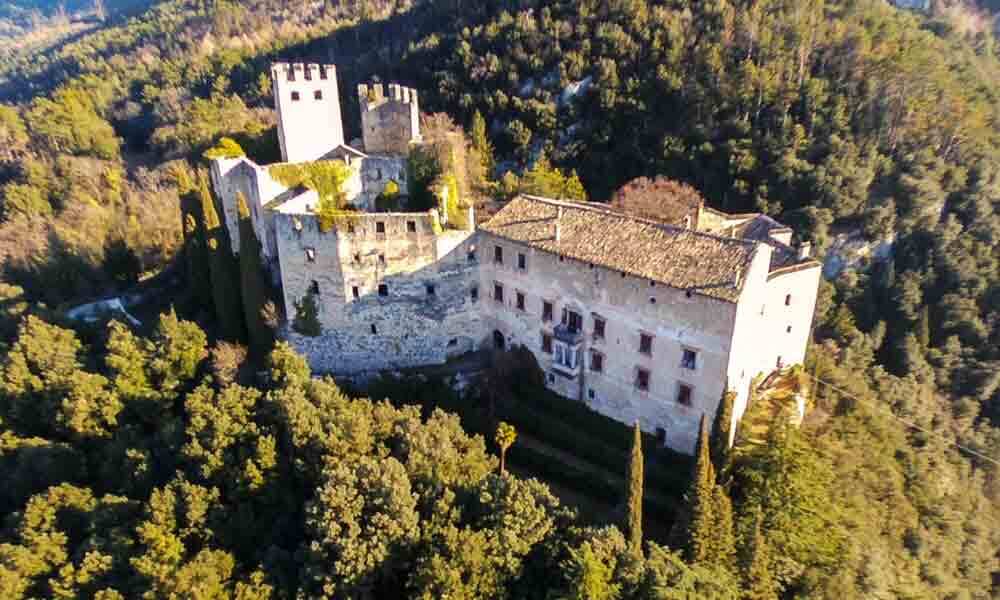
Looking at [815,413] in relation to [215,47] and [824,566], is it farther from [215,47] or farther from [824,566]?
[215,47]

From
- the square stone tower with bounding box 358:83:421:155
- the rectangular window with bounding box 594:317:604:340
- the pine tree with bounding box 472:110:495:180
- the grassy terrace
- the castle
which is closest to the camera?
the castle

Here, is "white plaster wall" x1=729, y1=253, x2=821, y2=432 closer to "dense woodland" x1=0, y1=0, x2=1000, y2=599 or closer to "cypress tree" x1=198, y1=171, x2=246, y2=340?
"dense woodland" x1=0, y1=0, x2=1000, y2=599

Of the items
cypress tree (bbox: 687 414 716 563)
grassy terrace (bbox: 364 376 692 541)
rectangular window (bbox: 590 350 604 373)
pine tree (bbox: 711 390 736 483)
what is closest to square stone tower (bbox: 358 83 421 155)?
grassy terrace (bbox: 364 376 692 541)

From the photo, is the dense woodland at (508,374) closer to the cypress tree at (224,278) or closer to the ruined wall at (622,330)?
the cypress tree at (224,278)

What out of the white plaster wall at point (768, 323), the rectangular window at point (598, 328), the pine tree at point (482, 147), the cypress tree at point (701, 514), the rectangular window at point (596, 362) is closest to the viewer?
the cypress tree at point (701, 514)

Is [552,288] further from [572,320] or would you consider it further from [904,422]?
[904,422]

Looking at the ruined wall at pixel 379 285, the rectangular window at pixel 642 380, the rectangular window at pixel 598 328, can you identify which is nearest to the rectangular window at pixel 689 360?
the rectangular window at pixel 642 380
